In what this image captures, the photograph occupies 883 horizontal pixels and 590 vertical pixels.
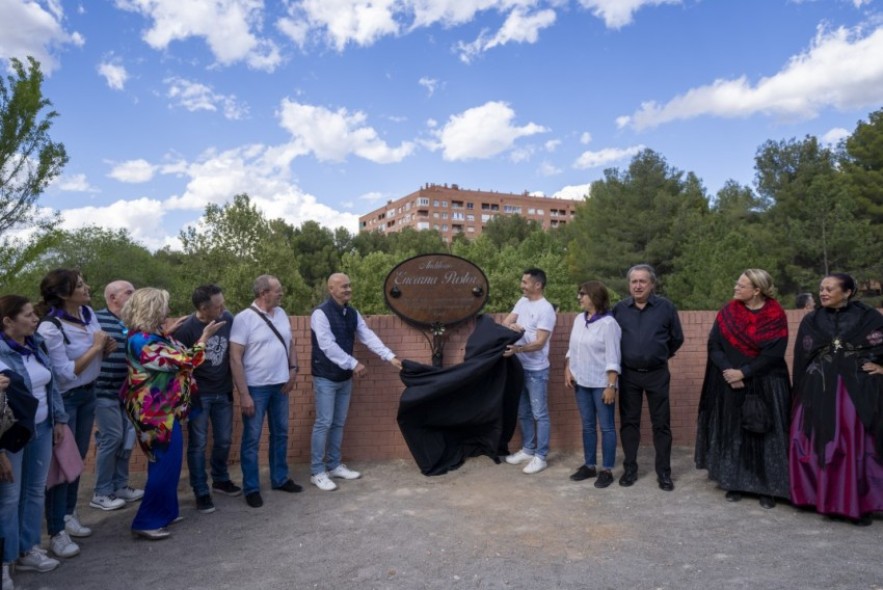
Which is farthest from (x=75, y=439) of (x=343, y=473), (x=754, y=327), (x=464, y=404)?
(x=754, y=327)

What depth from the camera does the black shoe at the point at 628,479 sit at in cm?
513

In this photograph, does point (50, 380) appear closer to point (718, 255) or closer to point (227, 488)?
point (227, 488)

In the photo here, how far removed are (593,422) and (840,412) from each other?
1.81 meters

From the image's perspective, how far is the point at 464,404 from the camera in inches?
226

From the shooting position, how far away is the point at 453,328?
19.9 feet

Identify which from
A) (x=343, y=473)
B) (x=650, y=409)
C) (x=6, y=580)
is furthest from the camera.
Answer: (x=343, y=473)

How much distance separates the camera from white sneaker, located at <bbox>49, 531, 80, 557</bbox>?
3.79 meters

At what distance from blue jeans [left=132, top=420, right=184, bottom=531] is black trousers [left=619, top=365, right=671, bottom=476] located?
11.3 ft

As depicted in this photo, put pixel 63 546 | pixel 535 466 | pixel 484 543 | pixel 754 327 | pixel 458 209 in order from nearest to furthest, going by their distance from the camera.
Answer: pixel 63 546 → pixel 484 543 → pixel 754 327 → pixel 535 466 → pixel 458 209

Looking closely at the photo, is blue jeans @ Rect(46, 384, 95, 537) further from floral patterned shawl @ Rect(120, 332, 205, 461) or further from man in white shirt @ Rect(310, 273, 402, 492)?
man in white shirt @ Rect(310, 273, 402, 492)

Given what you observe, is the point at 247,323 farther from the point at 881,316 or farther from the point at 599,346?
the point at 881,316

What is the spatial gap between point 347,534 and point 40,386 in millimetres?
2076

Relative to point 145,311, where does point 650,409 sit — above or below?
below

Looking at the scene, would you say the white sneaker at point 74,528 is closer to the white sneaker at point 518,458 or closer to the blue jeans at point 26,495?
the blue jeans at point 26,495
